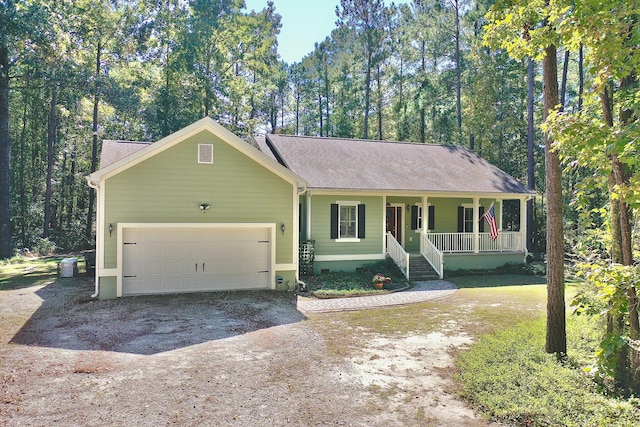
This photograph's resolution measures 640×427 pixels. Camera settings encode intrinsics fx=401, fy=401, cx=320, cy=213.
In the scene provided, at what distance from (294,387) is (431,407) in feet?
5.90

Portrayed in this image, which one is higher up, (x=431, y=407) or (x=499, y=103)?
(x=499, y=103)

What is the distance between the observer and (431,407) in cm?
489

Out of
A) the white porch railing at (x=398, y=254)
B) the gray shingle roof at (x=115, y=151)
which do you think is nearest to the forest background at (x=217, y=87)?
the gray shingle roof at (x=115, y=151)

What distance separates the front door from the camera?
1756 centimetres

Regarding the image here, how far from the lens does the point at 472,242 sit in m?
16.8

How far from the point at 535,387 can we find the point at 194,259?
9.23 meters

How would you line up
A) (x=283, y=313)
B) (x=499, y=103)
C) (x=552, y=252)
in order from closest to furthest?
(x=552, y=252) → (x=283, y=313) → (x=499, y=103)

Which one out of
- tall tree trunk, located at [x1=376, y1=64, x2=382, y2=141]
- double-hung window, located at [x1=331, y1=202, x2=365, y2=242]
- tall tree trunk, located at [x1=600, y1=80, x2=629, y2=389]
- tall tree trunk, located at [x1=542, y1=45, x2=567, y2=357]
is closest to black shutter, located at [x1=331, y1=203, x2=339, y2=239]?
double-hung window, located at [x1=331, y1=202, x2=365, y2=242]

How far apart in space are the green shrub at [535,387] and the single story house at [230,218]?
22.6 feet

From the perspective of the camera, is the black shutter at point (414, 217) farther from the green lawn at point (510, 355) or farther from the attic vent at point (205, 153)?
the attic vent at point (205, 153)

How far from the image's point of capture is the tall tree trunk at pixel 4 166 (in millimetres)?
18906

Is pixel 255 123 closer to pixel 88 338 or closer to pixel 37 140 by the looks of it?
pixel 37 140

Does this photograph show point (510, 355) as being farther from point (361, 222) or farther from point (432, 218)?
point (432, 218)

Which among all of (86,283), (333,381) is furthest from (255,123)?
(333,381)
